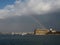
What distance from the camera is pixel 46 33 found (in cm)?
19850

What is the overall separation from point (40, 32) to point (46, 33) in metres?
5.91

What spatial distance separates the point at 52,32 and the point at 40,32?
456 inches

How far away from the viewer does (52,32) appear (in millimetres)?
198125

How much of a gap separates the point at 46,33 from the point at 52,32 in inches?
231

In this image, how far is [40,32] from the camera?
198125mm
